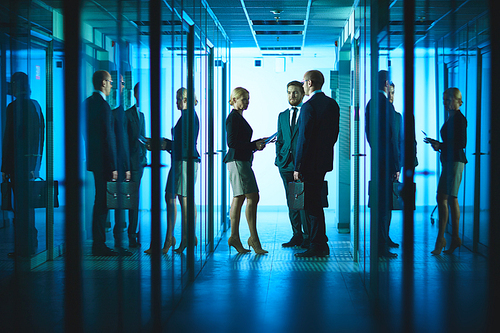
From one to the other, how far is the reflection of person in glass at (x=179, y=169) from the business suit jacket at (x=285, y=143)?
55.0 inches

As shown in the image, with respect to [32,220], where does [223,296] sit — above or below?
below

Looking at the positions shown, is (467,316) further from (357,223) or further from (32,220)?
(32,220)

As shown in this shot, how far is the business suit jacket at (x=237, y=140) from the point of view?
5.63 metres

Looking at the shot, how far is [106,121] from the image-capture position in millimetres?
2613

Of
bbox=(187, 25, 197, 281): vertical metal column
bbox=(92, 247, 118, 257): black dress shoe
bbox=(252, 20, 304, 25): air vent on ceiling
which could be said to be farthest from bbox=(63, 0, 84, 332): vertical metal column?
bbox=(252, 20, 304, 25): air vent on ceiling

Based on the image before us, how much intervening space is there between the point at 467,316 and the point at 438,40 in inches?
56.9

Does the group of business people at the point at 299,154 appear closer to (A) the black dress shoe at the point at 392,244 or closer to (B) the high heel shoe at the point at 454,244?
(A) the black dress shoe at the point at 392,244

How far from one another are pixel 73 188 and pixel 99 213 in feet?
1.17

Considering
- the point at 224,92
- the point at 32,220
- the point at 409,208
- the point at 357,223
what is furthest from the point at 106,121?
the point at 224,92

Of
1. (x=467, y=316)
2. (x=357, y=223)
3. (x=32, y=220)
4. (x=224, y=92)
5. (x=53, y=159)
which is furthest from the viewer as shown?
(x=224, y=92)

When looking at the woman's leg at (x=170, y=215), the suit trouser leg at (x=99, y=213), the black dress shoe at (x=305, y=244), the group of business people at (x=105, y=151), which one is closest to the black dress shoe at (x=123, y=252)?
the group of business people at (x=105, y=151)

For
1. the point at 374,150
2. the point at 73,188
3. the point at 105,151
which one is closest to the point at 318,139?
the point at 374,150

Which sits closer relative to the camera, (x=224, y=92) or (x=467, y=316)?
(x=467, y=316)

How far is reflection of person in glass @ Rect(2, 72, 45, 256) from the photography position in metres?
3.58
